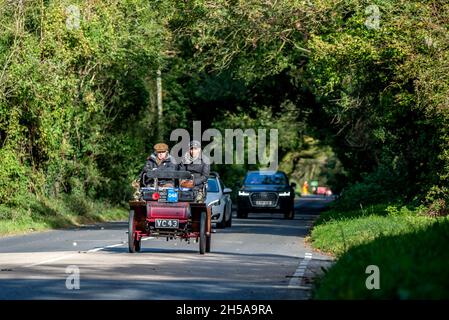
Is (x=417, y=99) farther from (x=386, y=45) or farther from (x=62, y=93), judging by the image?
(x=62, y=93)

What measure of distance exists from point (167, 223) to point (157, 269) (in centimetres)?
461

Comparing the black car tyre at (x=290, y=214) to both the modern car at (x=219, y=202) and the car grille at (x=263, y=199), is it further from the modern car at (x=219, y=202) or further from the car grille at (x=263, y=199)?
the modern car at (x=219, y=202)

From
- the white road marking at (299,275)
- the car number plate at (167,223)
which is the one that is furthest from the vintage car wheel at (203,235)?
the white road marking at (299,275)

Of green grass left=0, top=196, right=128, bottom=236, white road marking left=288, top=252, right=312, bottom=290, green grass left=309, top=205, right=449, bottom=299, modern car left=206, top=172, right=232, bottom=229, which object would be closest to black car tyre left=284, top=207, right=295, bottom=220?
green grass left=0, top=196, right=128, bottom=236

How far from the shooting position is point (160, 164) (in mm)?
22484

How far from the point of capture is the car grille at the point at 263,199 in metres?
47.0

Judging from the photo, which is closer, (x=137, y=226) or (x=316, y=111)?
(x=137, y=226)

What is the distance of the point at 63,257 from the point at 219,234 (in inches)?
463

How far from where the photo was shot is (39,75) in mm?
35125

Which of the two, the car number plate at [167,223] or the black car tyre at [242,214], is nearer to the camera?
the car number plate at [167,223]

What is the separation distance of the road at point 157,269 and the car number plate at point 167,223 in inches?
21.6

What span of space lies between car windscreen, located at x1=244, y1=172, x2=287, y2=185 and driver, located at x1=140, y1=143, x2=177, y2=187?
2549cm

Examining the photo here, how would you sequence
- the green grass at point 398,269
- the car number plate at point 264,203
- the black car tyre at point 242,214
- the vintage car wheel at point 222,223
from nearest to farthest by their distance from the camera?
the green grass at point 398,269 → the vintage car wheel at point 222,223 → the car number plate at point 264,203 → the black car tyre at point 242,214

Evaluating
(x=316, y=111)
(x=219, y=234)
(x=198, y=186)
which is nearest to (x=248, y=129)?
(x=316, y=111)
